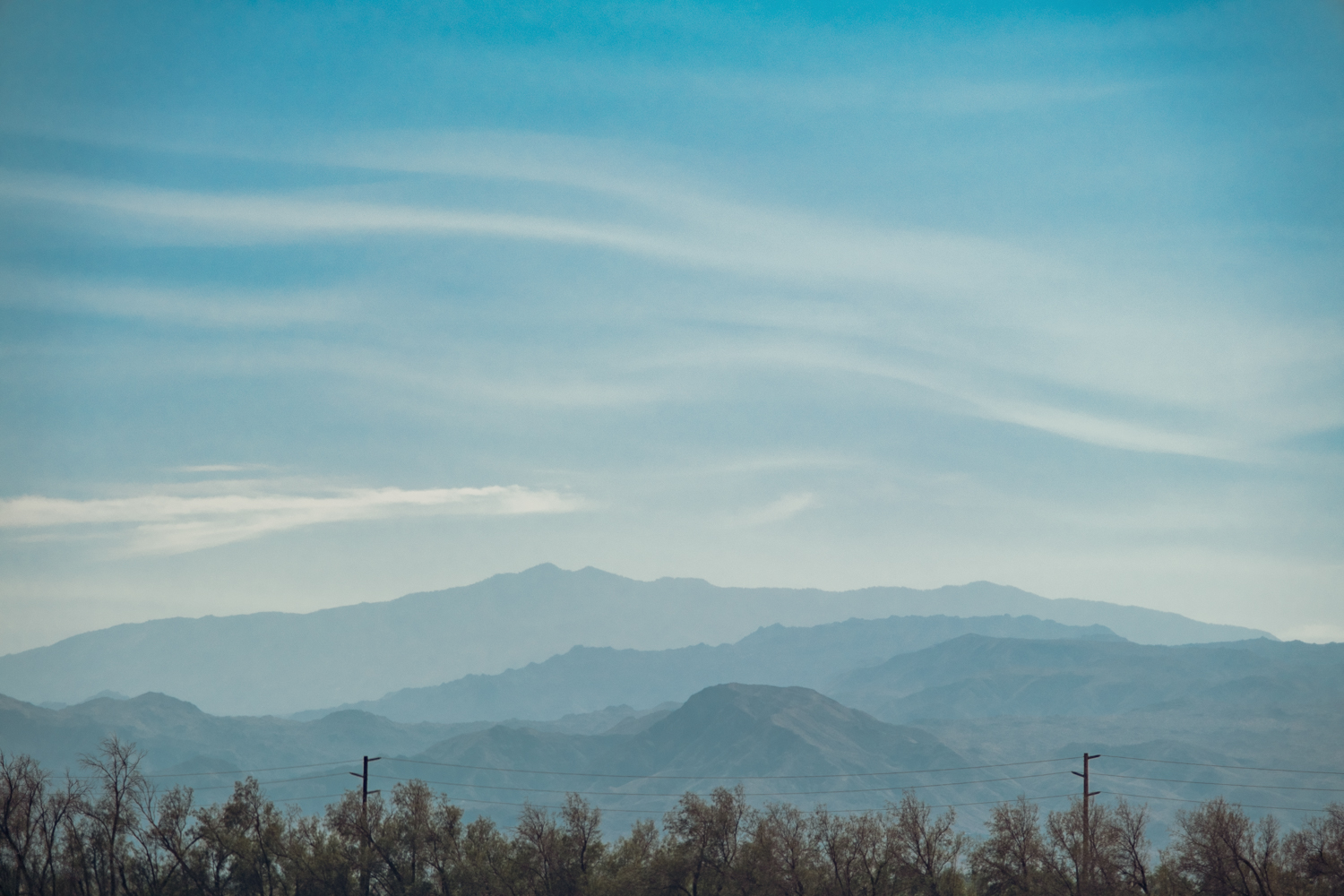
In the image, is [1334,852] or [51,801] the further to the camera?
[51,801]

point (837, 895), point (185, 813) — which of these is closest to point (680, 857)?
point (837, 895)

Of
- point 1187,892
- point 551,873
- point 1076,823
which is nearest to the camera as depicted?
point 1187,892

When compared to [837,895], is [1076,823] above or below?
above

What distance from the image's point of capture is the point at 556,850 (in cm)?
9762

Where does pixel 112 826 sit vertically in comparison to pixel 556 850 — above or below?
above

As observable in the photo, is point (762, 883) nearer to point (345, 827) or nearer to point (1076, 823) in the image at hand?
point (1076, 823)

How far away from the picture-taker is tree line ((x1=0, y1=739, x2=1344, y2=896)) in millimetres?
90250

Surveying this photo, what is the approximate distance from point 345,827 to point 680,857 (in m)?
30.1

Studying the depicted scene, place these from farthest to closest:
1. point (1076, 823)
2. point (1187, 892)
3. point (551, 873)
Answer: point (551, 873) → point (1076, 823) → point (1187, 892)

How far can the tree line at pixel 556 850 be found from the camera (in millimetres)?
90250

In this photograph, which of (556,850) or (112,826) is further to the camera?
(556,850)

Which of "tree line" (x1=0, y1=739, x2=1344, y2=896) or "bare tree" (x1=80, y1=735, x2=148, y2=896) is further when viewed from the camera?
"bare tree" (x1=80, y1=735, x2=148, y2=896)

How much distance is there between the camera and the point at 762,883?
92.6 m

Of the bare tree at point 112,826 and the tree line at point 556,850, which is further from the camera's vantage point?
the bare tree at point 112,826
